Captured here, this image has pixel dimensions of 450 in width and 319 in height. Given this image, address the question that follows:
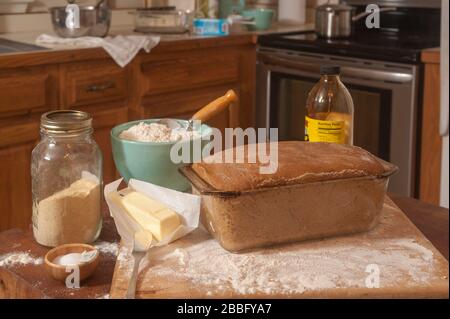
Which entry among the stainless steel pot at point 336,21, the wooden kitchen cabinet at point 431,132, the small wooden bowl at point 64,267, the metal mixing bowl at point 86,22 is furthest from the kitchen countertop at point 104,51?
the small wooden bowl at point 64,267

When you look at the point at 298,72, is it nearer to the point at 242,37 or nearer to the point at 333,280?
the point at 242,37

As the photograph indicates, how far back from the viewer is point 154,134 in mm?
1269

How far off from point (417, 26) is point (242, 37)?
29.5 inches

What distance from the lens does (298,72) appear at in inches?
114

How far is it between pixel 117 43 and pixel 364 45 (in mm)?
914

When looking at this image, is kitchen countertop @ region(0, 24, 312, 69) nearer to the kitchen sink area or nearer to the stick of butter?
Result: the kitchen sink area

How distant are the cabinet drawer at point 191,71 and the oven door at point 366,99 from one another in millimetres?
155

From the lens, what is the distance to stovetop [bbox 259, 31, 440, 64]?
2.55 m

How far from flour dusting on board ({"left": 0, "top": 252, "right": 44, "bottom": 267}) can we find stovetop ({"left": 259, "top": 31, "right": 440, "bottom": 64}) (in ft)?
5.87

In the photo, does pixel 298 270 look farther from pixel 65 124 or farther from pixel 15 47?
pixel 15 47

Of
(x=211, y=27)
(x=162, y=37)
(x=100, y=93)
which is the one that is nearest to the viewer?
(x=100, y=93)

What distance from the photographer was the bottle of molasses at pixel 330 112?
4.18 feet

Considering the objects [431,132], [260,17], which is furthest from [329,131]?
[260,17]

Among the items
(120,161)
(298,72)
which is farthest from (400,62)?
(120,161)
